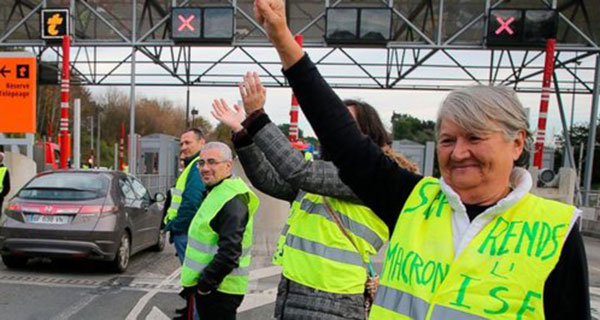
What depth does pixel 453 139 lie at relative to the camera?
1.22 meters

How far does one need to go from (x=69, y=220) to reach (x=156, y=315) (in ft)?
6.62

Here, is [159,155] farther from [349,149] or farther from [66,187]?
[349,149]

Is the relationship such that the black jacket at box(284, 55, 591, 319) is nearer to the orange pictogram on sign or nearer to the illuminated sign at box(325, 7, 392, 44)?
the illuminated sign at box(325, 7, 392, 44)

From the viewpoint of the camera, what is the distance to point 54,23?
10.1m

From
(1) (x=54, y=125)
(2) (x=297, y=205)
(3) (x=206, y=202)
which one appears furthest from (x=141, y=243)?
(1) (x=54, y=125)

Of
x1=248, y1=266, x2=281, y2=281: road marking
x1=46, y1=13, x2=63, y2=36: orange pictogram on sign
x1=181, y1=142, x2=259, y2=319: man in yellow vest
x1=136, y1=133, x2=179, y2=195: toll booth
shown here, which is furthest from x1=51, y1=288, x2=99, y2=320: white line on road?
x1=136, y1=133, x2=179, y2=195: toll booth

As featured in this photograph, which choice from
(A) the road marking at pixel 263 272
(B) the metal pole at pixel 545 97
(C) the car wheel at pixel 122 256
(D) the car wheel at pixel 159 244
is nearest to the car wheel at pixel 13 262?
(C) the car wheel at pixel 122 256

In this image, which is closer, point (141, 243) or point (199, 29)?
point (141, 243)

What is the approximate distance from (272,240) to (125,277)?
305cm

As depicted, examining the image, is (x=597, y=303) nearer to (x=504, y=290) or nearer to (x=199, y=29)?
(x=504, y=290)

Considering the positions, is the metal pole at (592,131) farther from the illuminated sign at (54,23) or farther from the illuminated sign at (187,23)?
the illuminated sign at (54,23)

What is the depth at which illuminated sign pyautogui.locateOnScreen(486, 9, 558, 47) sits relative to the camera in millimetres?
9594

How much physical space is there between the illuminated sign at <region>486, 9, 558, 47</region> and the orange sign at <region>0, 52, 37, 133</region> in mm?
10458

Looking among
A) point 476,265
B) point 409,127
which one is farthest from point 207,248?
point 409,127
